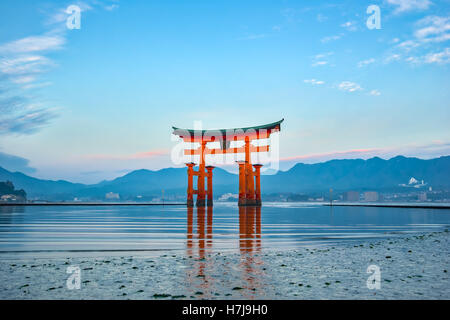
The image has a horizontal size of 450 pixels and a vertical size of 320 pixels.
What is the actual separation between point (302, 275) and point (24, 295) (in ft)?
13.2

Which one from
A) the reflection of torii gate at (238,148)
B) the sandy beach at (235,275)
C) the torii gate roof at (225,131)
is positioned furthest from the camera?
the reflection of torii gate at (238,148)

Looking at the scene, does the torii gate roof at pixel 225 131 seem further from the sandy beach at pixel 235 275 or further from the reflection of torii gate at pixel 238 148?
the sandy beach at pixel 235 275

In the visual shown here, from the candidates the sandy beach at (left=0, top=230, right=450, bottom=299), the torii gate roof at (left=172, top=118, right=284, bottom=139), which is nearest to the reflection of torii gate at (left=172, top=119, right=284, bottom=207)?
Answer: the torii gate roof at (left=172, top=118, right=284, bottom=139)

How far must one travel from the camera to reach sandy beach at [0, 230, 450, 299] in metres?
4.57

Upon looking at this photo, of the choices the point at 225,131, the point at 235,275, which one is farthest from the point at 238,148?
the point at 235,275

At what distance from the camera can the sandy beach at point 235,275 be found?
15.0ft

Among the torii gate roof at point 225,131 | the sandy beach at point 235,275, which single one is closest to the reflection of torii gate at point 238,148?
the torii gate roof at point 225,131

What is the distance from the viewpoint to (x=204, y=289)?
4758 millimetres

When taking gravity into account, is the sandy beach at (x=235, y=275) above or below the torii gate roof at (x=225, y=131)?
below

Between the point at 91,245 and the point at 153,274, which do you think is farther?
the point at 91,245

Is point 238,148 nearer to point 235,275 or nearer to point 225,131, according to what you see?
point 225,131
